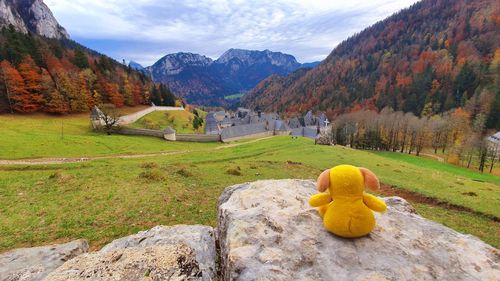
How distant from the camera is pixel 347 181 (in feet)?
16.4

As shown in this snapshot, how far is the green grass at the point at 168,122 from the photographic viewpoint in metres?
74.1

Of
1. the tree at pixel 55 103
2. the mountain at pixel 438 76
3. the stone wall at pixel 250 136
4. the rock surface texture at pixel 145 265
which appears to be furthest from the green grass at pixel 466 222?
the mountain at pixel 438 76

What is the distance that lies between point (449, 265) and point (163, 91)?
4280 inches

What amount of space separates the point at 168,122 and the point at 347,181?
82714 millimetres

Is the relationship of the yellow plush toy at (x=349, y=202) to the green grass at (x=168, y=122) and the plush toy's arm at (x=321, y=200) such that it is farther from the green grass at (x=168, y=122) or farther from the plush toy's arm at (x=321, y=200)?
the green grass at (x=168, y=122)

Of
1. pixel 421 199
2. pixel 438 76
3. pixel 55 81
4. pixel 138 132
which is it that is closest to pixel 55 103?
pixel 55 81

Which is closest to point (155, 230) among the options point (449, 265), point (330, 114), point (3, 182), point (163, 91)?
point (449, 265)

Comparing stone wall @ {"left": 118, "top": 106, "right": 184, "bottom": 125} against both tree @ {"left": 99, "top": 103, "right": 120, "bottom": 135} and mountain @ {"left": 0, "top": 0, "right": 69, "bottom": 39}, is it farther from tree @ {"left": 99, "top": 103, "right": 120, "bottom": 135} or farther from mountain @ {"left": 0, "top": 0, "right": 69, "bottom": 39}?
mountain @ {"left": 0, "top": 0, "right": 69, "bottom": 39}

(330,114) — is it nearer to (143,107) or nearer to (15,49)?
(143,107)

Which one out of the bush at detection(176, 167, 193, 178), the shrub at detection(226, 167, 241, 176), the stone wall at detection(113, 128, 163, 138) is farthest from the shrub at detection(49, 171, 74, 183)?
the stone wall at detection(113, 128, 163, 138)

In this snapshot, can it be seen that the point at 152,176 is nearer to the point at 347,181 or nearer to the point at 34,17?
the point at 347,181

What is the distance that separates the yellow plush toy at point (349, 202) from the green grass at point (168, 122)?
71.9 m

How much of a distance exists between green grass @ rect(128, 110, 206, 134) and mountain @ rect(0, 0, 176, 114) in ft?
31.3

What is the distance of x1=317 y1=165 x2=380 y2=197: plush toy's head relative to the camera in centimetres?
498
